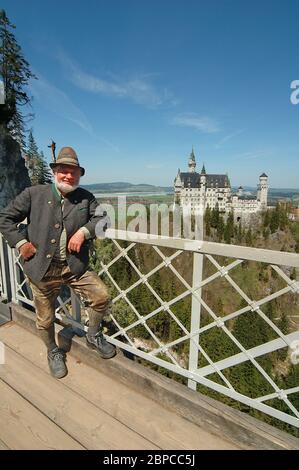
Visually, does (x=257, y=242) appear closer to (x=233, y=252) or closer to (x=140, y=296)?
(x=140, y=296)

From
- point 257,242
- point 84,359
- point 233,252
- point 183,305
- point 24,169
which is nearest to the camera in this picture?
point 233,252

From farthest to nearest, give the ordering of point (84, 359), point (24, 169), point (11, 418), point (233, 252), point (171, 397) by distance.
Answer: point (24, 169)
point (84, 359)
point (171, 397)
point (11, 418)
point (233, 252)

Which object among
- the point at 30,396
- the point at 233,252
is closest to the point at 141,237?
the point at 233,252

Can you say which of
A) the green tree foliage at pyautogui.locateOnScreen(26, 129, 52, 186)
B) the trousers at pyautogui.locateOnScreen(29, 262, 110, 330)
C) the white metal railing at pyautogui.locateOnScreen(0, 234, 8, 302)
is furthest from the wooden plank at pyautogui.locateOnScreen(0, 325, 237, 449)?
the green tree foliage at pyautogui.locateOnScreen(26, 129, 52, 186)

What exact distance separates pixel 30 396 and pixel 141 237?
5.34 feet

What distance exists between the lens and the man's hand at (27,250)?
6.78 feet

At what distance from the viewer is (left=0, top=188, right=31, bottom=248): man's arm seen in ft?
6.71

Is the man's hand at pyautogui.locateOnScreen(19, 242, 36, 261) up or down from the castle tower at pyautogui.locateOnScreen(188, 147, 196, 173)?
down

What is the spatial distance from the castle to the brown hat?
87.1 m

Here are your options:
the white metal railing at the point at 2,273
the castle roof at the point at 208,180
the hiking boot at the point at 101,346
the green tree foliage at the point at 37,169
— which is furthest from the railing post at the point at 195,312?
the castle roof at the point at 208,180

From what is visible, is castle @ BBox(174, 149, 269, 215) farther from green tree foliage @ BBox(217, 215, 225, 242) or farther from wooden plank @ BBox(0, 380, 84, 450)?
wooden plank @ BBox(0, 380, 84, 450)

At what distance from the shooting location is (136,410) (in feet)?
6.62

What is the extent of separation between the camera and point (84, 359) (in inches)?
101

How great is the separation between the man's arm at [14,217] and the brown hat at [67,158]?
0.38 m
